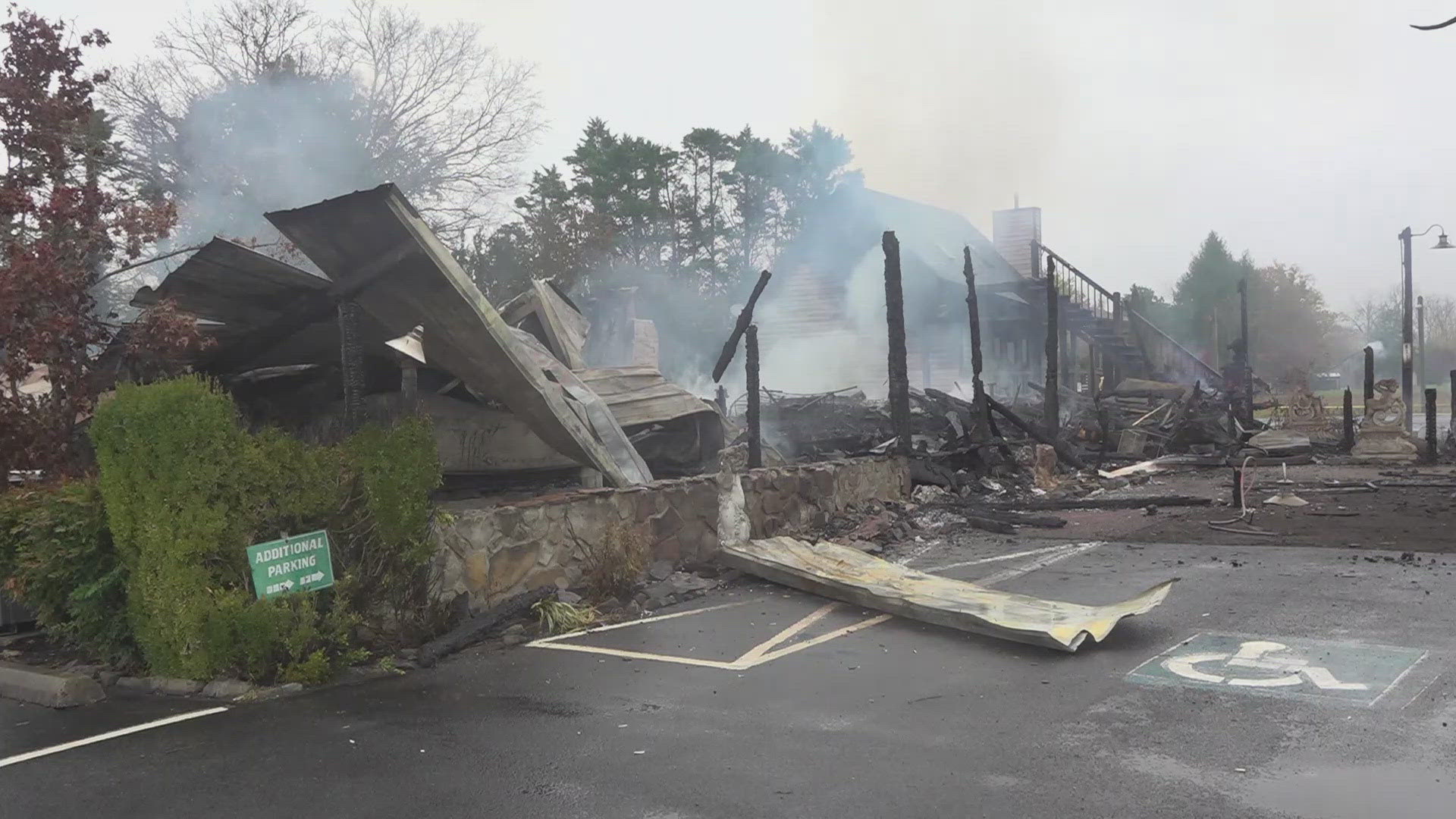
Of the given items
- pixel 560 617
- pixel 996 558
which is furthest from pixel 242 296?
pixel 996 558

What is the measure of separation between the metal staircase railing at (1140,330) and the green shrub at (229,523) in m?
26.6

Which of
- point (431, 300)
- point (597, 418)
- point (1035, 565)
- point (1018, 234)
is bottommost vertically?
point (1035, 565)

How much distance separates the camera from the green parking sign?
18.6ft

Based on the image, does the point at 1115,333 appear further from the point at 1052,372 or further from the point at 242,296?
the point at 242,296

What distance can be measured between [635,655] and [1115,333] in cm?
2709

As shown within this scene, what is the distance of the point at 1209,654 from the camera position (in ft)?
18.7

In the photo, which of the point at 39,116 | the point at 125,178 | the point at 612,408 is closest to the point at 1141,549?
the point at 612,408

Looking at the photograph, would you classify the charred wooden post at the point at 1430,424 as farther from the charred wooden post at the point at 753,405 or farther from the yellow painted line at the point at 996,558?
the charred wooden post at the point at 753,405

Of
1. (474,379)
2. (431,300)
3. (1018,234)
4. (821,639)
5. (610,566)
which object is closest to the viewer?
(821,639)

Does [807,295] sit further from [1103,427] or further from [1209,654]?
[1209,654]

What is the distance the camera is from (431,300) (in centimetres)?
756

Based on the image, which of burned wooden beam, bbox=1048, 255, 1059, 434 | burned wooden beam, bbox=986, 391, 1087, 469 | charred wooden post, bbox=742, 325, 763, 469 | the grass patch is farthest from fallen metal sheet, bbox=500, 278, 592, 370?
burned wooden beam, bbox=1048, 255, 1059, 434

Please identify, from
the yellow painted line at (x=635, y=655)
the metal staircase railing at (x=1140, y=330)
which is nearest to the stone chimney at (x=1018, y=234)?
the metal staircase railing at (x=1140, y=330)

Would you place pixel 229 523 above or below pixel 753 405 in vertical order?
below
